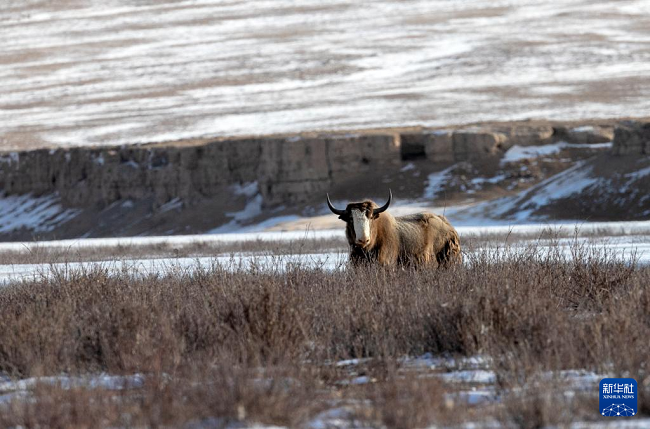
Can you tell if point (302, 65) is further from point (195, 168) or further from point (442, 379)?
point (442, 379)

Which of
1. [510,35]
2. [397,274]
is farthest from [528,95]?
[397,274]

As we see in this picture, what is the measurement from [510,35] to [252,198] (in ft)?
185

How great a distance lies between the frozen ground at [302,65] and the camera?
7956 cm

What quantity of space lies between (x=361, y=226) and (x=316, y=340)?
360cm

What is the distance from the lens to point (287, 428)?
21.6 ft

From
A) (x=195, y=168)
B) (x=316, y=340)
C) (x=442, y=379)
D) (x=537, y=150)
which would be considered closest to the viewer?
(x=442, y=379)

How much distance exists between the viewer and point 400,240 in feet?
43.3

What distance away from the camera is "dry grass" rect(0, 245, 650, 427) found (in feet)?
21.9

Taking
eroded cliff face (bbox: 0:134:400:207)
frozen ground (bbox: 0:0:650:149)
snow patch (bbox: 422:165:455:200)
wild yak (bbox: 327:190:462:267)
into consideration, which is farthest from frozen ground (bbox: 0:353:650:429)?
frozen ground (bbox: 0:0:650:149)

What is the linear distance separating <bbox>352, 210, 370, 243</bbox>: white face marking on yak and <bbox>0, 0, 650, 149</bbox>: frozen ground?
57.6m

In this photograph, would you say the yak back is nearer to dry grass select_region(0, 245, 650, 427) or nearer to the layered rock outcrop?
dry grass select_region(0, 245, 650, 427)

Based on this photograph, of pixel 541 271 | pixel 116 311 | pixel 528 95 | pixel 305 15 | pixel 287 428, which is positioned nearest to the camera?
pixel 287 428

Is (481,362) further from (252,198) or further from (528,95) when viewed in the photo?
(528,95)

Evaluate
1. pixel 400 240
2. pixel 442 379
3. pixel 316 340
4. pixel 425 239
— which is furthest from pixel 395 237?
pixel 442 379
